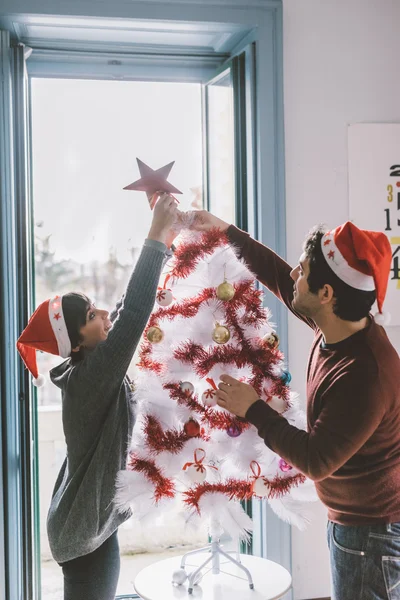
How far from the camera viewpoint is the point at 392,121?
2.42 m

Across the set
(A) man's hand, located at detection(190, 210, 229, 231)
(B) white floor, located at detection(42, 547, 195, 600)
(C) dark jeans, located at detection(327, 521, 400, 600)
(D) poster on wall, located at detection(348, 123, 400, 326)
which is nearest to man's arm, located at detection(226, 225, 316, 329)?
(A) man's hand, located at detection(190, 210, 229, 231)

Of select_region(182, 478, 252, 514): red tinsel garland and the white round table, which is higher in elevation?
select_region(182, 478, 252, 514): red tinsel garland

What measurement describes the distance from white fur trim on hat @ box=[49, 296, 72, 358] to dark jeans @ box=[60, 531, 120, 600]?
52 cm

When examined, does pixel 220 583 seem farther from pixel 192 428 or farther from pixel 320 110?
pixel 320 110

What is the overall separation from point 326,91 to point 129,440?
1440 millimetres

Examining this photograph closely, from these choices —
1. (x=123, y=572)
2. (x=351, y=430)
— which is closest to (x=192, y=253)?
(x=351, y=430)

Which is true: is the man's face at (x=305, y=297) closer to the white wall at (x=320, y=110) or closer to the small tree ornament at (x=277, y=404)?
the small tree ornament at (x=277, y=404)

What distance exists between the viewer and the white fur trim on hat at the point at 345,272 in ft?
4.72

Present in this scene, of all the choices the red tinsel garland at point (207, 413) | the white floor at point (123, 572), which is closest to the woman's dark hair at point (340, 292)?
the red tinsel garland at point (207, 413)

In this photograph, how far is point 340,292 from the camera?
1.47m

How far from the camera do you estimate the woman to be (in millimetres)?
1558

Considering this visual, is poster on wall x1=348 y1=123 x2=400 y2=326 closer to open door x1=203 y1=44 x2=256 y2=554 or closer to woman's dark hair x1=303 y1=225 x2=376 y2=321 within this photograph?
open door x1=203 y1=44 x2=256 y2=554

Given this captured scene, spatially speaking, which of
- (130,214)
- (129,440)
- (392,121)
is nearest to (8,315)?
(130,214)

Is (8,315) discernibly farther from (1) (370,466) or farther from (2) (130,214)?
(1) (370,466)
